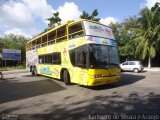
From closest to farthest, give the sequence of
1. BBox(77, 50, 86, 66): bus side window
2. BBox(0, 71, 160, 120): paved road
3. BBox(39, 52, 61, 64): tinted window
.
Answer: BBox(0, 71, 160, 120): paved road < BBox(77, 50, 86, 66): bus side window < BBox(39, 52, 61, 64): tinted window

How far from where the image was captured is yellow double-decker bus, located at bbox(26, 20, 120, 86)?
11.5 metres

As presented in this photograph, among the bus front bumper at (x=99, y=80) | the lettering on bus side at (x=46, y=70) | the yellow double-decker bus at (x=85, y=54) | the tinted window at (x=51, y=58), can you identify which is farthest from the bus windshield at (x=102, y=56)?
the lettering on bus side at (x=46, y=70)

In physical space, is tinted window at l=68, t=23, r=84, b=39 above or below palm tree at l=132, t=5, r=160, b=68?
below

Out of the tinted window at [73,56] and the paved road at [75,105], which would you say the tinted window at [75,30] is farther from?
the paved road at [75,105]

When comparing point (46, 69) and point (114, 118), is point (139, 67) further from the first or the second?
point (114, 118)

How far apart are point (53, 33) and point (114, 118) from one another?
10727 mm

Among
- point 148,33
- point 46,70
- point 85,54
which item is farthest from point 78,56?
point 148,33

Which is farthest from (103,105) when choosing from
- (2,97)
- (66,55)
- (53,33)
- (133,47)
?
(133,47)

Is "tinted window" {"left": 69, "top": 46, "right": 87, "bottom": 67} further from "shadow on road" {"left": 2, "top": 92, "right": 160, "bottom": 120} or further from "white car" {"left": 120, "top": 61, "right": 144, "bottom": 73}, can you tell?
"white car" {"left": 120, "top": 61, "right": 144, "bottom": 73}

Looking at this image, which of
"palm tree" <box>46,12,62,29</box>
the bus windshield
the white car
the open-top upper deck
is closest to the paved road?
the bus windshield

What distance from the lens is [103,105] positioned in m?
8.52

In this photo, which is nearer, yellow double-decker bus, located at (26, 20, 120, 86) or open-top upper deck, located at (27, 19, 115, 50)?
yellow double-decker bus, located at (26, 20, 120, 86)

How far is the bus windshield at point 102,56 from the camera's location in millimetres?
11453

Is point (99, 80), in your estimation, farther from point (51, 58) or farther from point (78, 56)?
point (51, 58)
